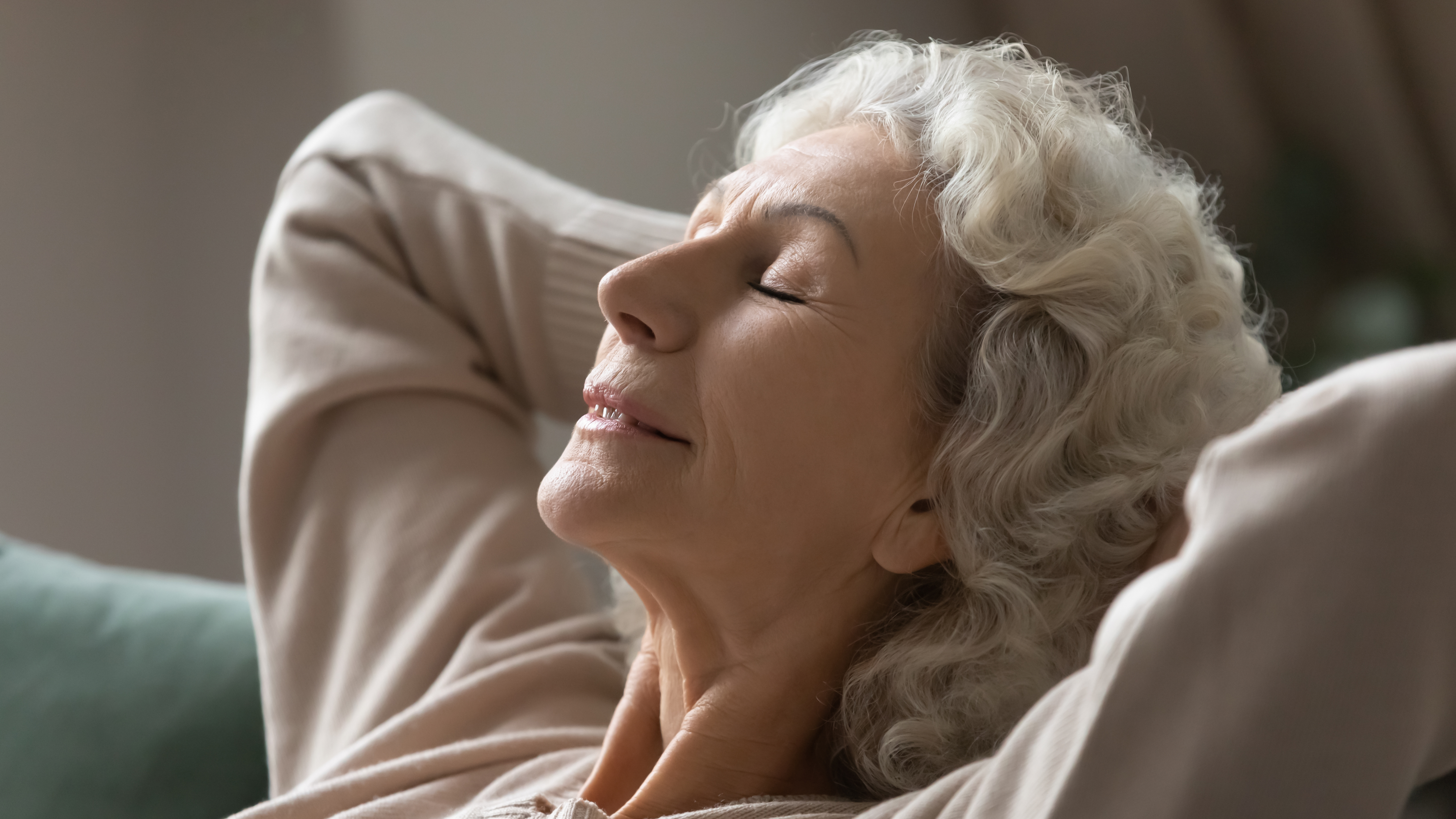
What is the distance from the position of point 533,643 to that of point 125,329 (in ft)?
4.62

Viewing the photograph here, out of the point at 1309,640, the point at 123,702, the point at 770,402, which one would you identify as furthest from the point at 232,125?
the point at 1309,640

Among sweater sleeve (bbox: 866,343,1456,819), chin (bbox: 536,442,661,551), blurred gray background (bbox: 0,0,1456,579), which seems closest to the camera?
sweater sleeve (bbox: 866,343,1456,819)

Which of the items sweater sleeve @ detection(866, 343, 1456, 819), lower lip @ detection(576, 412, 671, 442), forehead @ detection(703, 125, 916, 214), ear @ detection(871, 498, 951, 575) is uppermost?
forehead @ detection(703, 125, 916, 214)

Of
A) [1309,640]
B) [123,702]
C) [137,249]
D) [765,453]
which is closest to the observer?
[1309,640]

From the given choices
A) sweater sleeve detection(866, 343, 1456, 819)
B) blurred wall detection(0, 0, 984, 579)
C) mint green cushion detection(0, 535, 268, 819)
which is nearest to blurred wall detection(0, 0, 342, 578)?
blurred wall detection(0, 0, 984, 579)

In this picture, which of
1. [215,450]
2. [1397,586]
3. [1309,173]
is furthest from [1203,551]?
[215,450]

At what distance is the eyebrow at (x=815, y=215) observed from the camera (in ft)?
3.19

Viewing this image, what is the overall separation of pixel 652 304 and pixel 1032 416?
338mm

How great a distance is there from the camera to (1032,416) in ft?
3.19

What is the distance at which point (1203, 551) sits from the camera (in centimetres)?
59

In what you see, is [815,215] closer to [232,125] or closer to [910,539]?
[910,539]

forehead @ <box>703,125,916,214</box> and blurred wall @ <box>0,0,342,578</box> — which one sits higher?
forehead @ <box>703,125,916,214</box>

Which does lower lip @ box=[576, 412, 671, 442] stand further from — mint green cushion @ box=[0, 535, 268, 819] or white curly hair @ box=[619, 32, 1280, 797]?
mint green cushion @ box=[0, 535, 268, 819]

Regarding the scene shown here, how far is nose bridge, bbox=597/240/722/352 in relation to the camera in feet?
3.18
